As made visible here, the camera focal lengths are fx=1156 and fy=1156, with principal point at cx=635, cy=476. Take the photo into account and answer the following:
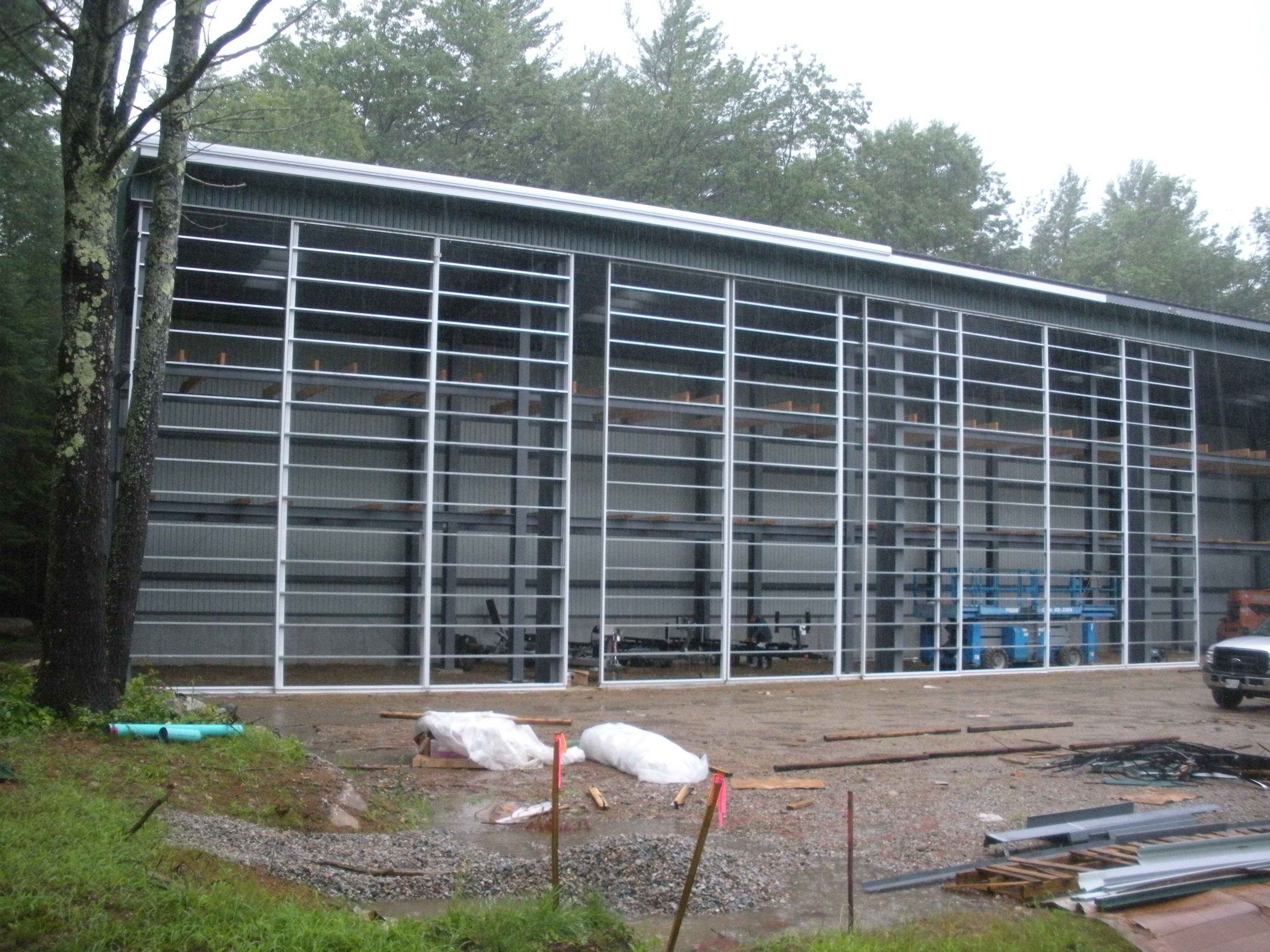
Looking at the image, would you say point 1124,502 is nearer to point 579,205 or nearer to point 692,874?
point 579,205

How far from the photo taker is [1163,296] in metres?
49.6

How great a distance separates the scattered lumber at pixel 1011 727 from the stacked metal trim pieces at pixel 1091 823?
4.99m

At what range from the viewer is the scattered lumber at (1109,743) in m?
12.5

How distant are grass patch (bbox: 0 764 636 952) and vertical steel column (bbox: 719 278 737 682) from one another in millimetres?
12700

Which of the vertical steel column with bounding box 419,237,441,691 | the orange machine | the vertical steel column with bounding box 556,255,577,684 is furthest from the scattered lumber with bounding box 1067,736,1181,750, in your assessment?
the orange machine

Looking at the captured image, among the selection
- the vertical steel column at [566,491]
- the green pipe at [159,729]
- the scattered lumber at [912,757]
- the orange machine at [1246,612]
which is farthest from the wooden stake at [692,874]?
the orange machine at [1246,612]

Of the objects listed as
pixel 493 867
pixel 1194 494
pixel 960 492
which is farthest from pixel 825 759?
pixel 1194 494

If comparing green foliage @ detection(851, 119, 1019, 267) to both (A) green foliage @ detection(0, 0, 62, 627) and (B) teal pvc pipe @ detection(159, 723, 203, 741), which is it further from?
(B) teal pvc pipe @ detection(159, 723, 203, 741)

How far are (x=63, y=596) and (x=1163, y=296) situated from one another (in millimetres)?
49305

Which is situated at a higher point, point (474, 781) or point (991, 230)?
point (991, 230)

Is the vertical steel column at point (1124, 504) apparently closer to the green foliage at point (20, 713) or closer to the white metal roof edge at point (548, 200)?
the white metal roof edge at point (548, 200)

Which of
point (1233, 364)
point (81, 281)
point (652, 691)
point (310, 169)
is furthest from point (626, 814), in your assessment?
point (1233, 364)

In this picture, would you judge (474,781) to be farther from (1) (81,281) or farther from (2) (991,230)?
(2) (991,230)

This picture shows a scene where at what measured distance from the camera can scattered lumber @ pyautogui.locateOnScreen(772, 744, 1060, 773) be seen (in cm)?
1142
